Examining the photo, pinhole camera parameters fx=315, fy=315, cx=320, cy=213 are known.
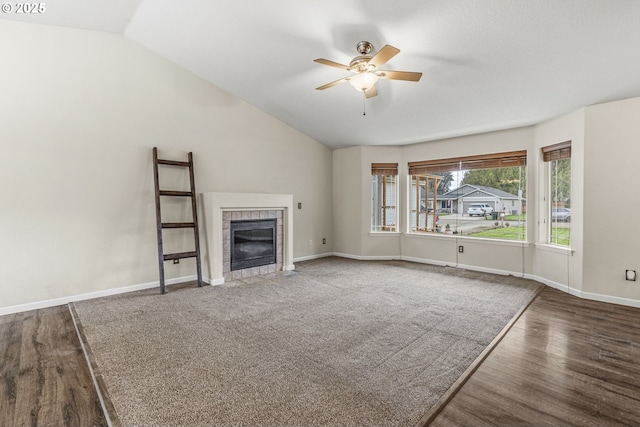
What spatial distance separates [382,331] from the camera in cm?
290

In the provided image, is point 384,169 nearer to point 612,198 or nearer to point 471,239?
point 471,239

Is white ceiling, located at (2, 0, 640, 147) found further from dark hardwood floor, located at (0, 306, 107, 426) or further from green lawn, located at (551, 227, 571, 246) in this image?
dark hardwood floor, located at (0, 306, 107, 426)

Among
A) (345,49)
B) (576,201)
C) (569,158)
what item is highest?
(345,49)

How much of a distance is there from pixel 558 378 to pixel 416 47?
307 centimetres

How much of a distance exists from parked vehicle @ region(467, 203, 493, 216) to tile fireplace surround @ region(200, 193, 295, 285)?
10.4ft

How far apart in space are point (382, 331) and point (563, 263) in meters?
3.01

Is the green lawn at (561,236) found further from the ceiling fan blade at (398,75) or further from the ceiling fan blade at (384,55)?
the ceiling fan blade at (384,55)

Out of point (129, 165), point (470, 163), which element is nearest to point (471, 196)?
point (470, 163)

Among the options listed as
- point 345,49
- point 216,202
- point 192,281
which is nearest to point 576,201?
point 345,49

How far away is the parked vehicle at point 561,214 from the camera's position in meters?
4.25

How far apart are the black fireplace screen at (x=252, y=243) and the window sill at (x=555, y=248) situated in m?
4.11

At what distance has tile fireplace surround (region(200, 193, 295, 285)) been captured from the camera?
15.0ft

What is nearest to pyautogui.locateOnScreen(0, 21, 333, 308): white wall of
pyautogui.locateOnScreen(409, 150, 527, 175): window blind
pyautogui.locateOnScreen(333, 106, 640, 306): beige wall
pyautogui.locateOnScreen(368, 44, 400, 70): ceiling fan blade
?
pyautogui.locateOnScreen(368, 44, 400, 70): ceiling fan blade

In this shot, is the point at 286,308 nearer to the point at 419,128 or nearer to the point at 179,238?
the point at 179,238
